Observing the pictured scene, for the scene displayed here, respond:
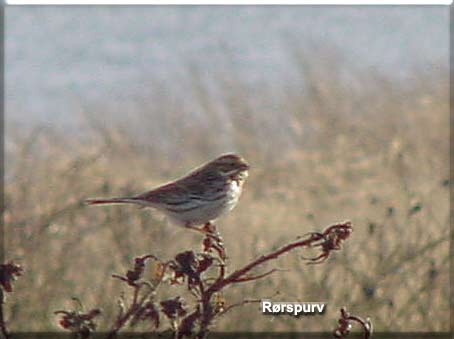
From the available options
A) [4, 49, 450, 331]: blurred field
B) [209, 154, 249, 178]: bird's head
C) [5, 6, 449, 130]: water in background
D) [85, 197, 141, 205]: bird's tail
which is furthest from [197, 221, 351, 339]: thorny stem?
[5, 6, 449, 130]: water in background

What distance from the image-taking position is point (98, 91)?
851 centimetres

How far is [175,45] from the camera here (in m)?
8.91

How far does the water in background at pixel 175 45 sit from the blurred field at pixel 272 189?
0.30 meters

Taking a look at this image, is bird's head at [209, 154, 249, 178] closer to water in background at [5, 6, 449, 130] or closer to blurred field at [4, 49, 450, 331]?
blurred field at [4, 49, 450, 331]

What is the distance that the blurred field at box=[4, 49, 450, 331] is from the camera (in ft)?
12.8

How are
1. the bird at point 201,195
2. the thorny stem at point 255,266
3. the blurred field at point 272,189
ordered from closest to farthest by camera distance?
1. the thorny stem at point 255,266
2. the bird at point 201,195
3. the blurred field at point 272,189

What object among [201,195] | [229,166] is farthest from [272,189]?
[229,166]

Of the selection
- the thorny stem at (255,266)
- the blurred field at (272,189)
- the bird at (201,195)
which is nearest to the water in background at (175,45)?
the blurred field at (272,189)

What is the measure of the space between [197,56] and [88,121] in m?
1.36

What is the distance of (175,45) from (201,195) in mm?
A: 5886

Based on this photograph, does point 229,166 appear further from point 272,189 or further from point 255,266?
point 272,189

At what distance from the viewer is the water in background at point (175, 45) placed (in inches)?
310

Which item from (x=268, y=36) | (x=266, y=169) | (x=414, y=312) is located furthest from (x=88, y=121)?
(x=414, y=312)

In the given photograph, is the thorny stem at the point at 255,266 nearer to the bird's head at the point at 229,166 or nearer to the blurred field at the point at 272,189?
the bird's head at the point at 229,166
